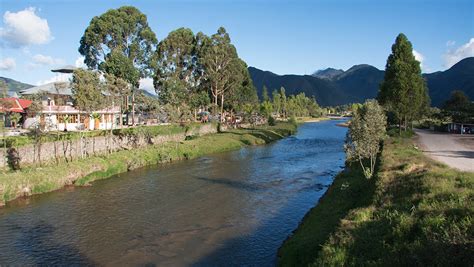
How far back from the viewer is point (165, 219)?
2694 cm

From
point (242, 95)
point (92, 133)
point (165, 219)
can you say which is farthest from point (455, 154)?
point (242, 95)

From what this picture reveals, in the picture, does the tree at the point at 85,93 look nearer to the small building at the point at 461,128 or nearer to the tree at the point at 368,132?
the tree at the point at 368,132

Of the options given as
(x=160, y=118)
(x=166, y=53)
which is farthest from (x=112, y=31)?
(x=160, y=118)

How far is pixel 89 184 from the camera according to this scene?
124 feet

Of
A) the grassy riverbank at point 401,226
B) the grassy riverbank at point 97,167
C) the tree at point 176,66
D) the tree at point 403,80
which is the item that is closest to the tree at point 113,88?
the grassy riverbank at point 97,167

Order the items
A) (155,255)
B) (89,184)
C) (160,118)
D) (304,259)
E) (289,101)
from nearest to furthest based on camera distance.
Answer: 1. (304,259)
2. (155,255)
3. (89,184)
4. (160,118)
5. (289,101)

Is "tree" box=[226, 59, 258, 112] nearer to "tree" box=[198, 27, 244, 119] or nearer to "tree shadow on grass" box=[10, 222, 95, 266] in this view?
"tree" box=[198, 27, 244, 119]

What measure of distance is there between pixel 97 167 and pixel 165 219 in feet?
61.2

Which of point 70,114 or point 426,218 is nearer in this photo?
point 426,218

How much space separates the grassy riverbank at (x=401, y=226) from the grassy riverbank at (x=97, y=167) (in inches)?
1023

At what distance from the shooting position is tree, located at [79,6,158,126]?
63344 mm

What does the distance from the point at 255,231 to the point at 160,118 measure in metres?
59.5

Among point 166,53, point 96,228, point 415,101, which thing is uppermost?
point 166,53

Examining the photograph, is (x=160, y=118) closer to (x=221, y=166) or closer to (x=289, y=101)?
(x=221, y=166)
